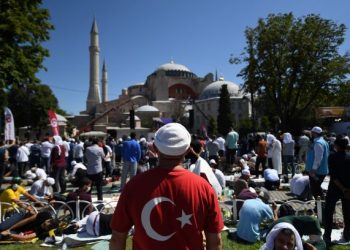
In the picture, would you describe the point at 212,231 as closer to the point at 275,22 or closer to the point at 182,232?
the point at 182,232

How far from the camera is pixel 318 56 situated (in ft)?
81.6

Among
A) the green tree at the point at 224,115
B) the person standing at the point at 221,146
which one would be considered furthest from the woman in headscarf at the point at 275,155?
the green tree at the point at 224,115

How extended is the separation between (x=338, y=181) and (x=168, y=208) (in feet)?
13.2

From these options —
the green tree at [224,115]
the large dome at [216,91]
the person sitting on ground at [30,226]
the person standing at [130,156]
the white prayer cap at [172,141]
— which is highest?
the large dome at [216,91]

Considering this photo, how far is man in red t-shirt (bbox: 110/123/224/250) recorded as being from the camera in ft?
7.07

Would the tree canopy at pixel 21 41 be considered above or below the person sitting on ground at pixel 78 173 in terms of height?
above

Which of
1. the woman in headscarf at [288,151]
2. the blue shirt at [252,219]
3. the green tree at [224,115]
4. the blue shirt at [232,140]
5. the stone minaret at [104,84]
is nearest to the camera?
the blue shirt at [252,219]

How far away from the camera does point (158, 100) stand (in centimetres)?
9481

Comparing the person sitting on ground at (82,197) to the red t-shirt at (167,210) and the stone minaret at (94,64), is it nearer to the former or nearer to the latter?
the red t-shirt at (167,210)

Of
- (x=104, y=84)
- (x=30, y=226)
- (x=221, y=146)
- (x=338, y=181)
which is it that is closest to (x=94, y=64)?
(x=104, y=84)

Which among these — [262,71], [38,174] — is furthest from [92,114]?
[38,174]

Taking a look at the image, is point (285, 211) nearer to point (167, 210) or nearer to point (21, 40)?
point (167, 210)

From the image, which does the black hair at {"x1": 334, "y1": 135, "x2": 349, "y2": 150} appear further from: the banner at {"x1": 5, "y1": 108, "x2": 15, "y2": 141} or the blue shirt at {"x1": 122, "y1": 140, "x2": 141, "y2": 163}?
the banner at {"x1": 5, "y1": 108, "x2": 15, "y2": 141}

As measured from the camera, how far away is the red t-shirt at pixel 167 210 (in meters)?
2.15
